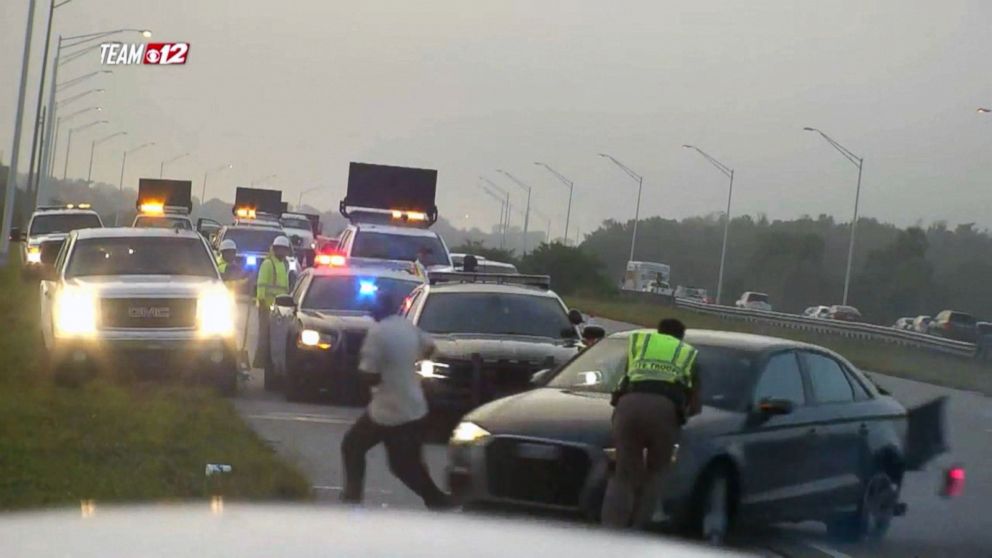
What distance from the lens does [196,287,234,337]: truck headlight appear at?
18469 mm

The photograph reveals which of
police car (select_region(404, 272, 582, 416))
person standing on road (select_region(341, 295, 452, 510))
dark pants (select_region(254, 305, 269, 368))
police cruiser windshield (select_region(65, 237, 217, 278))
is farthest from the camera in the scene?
dark pants (select_region(254, 305, 269, 368))

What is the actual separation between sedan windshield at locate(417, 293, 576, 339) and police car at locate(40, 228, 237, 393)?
253 cm

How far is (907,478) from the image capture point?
648 inches

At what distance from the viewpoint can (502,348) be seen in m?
16.7

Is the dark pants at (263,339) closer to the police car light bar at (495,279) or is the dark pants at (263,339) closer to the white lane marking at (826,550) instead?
the police car light bar at (495,279)

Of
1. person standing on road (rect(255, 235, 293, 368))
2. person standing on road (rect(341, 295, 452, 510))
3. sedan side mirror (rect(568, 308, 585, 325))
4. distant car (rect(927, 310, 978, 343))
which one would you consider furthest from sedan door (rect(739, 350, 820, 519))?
distant car (rect(927, 310, 978, 343))

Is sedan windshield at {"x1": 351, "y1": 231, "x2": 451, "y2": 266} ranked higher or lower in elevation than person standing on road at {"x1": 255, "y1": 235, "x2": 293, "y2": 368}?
higher

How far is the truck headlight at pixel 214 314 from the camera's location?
18.5 metres

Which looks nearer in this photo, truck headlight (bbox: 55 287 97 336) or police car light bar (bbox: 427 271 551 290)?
truck headlight (bbox: 55 287 97 336)

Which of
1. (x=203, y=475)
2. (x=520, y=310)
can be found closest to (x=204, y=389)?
(x=520, y=310)

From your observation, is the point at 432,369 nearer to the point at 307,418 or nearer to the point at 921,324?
the point at 307,418

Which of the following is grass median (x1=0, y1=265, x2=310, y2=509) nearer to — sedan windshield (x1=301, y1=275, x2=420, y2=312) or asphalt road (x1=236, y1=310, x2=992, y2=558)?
asphalt road (x1=236, y1=310, x2=992, y2=558)

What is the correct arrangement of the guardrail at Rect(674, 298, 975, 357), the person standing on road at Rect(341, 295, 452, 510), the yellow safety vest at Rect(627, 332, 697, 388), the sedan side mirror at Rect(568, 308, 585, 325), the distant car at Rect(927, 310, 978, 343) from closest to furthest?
1. the yellow safety vest at Rect(627, 332, 697, 388)
2. the person standing on road at Rect(341, 295, 452, 510)
3. the sedan side mirror at Rect(568, 308, 585, 325)
4. the guardrail at Rect(674, 298, 975, 357)
5. the distant car at Rect(927, 310, 978, 343)

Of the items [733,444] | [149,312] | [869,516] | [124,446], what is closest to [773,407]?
[733,444]
